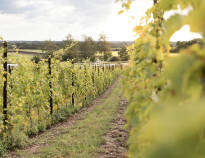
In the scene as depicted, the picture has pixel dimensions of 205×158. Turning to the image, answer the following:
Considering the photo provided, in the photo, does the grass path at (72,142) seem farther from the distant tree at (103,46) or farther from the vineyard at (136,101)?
the distant tree at (103,46)

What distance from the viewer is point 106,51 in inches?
2992

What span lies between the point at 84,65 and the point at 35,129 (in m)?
6.77

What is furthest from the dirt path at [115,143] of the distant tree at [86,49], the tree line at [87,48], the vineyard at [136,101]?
the distant tree at [86,49]

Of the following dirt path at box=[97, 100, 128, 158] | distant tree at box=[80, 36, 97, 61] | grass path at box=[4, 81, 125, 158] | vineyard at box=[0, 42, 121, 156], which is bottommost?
grass path at box=[4, 81, 125, 158]

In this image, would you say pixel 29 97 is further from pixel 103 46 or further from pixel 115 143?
pixel 103 46

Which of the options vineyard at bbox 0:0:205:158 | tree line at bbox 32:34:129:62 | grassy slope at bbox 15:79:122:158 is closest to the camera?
vineyard at bbox 0:0:205:158

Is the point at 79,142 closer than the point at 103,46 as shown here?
Yes

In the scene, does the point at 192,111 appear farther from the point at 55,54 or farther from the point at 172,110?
the point at 55,54

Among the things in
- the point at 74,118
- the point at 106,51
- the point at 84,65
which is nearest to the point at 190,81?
the point at 74,118

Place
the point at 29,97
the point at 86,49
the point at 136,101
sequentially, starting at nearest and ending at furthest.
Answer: the point at 136,101, the point at 29,97, the point at 86,49

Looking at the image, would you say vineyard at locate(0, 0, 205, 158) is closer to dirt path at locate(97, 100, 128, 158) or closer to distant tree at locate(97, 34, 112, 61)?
dirt path at locate(97, 100, 128, 158)

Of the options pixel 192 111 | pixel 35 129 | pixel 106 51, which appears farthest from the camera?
pixel 106 51

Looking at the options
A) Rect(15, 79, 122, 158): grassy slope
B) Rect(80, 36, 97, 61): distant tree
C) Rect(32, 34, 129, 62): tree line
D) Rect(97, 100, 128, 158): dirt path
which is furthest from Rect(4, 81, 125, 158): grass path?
Rect(80, 36, 97, 61): distant tree

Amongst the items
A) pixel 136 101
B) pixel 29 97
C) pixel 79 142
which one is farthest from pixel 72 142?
pixel 136 101
